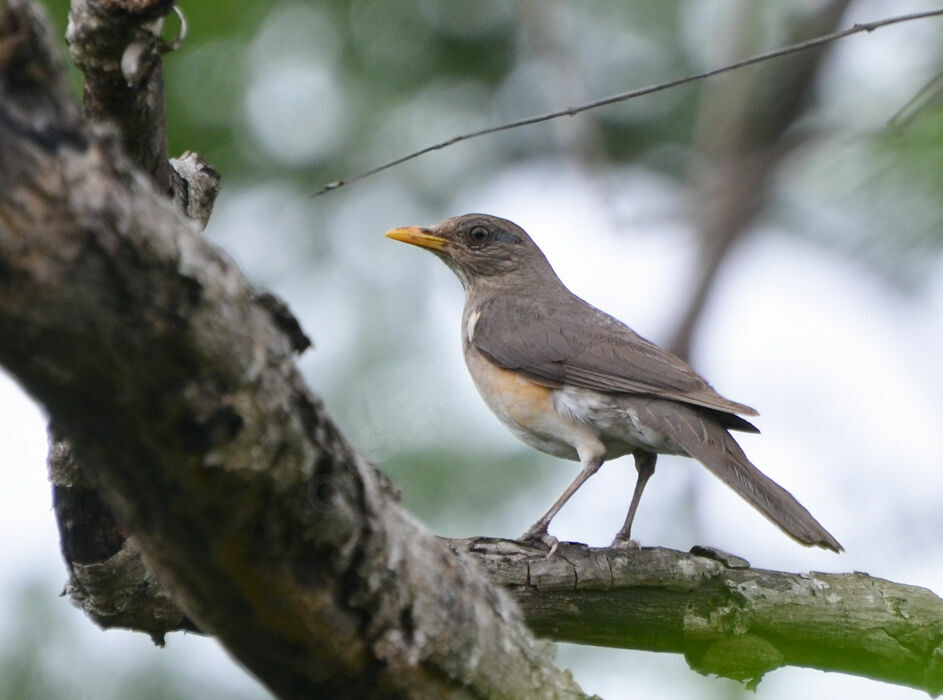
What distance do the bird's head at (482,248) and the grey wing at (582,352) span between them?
0.58m

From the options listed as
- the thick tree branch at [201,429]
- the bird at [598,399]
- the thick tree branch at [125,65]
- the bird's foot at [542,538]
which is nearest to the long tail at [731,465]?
the bird at [598,399]

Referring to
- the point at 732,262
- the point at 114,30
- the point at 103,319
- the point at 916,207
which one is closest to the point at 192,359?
the point at 103,319

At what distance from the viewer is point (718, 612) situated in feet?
13.9

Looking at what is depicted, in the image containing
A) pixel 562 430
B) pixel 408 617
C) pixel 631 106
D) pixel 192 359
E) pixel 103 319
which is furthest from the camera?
pixel 631 106

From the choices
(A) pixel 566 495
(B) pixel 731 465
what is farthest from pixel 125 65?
(B) pixel 731 465

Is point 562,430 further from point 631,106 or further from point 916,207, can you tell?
point 631,106

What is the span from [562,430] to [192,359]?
4.19 meters

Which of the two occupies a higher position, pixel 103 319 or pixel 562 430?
pixel 562 430

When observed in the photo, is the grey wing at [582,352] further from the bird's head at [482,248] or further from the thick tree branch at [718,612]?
the thick tree branch at [718,612]

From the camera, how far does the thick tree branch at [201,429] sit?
1668 millimetres

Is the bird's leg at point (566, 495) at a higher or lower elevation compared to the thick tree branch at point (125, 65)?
higher

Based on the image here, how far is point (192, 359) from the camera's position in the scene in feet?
6.07

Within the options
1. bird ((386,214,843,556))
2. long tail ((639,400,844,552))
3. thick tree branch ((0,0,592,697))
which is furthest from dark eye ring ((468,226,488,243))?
thick tree branch ((0,0,592,697))

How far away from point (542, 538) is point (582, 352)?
1.59 metres
